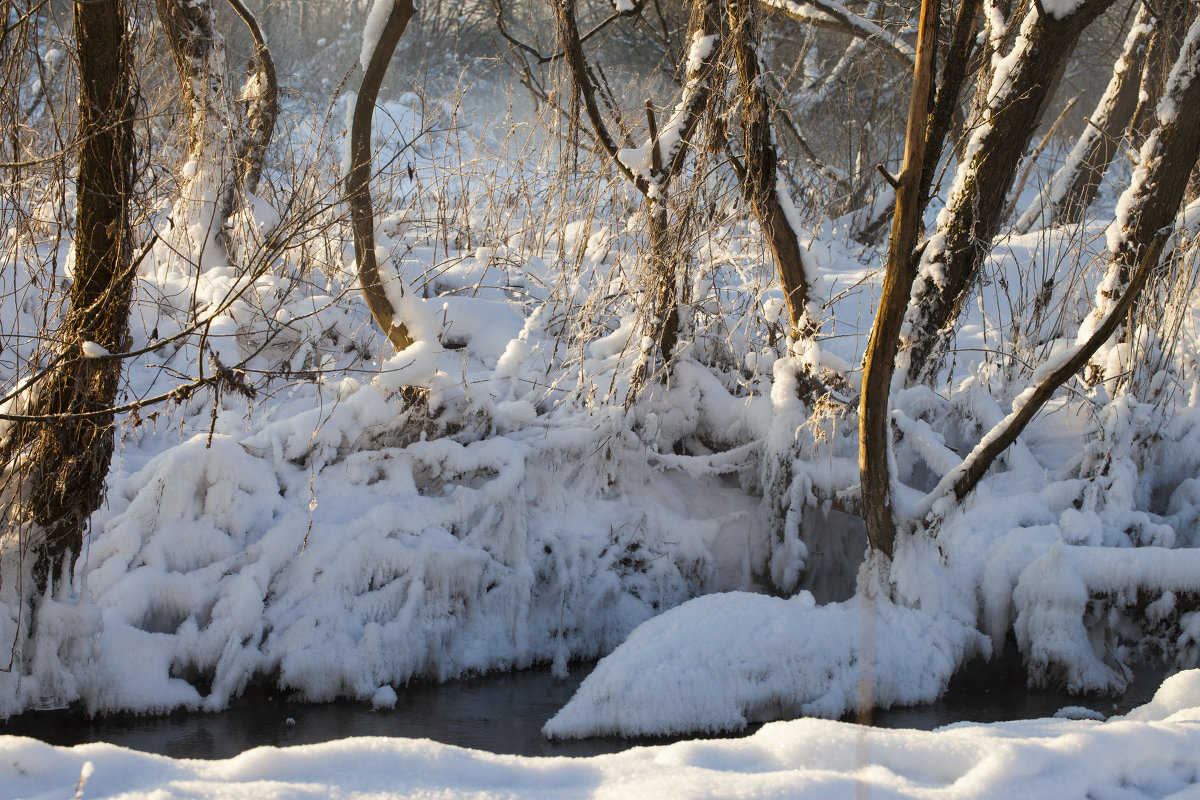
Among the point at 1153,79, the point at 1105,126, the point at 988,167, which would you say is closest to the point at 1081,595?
the point at 988,167

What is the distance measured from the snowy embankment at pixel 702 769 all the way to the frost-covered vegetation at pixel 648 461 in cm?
166

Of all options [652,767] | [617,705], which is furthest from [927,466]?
[652,767]

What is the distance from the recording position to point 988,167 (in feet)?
16.1

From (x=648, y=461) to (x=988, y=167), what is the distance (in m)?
2.30

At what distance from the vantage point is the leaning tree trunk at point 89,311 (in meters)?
3.43

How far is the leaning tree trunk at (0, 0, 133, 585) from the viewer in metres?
3.43

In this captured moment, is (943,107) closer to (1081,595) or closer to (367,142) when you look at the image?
(1081,595)

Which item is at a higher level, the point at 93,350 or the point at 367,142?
the point at 367,142

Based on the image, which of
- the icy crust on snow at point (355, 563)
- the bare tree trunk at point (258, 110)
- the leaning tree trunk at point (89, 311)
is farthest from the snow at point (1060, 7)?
the bare tree trunk at point (258, 110)

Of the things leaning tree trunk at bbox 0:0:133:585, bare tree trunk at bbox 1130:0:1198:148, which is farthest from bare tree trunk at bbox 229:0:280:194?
bare tree trunk at bbox 1130:0:1198:148

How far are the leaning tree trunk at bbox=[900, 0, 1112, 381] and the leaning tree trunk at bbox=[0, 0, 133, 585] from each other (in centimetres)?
369

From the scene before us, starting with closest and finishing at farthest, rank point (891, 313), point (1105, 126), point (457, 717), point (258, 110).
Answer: point (891, 313)
point (457, 717)
point (258, 110)
point (1105, 126)

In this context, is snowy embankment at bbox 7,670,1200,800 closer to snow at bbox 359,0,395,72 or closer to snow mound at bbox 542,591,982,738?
snow mound at bbox 542,591,982,738

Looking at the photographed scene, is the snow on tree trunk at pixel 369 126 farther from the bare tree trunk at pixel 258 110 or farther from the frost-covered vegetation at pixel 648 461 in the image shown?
the bare tree trunk at pixel 258 110
